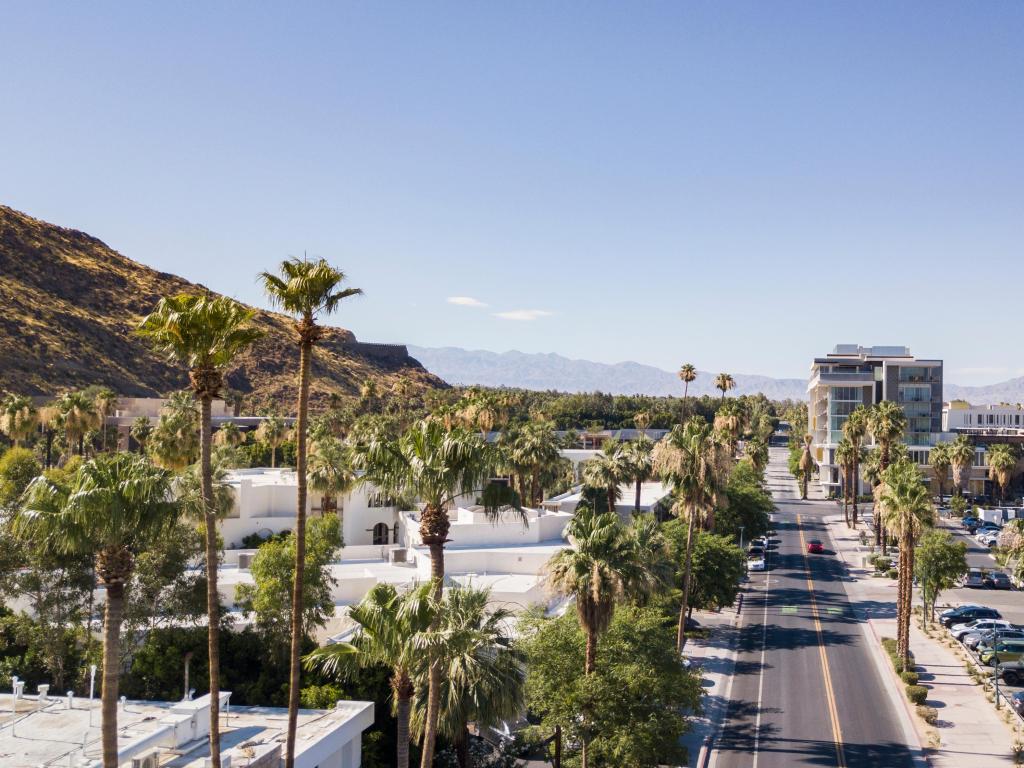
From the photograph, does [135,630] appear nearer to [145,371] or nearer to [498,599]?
[498,599]

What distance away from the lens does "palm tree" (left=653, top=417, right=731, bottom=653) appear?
39797 millimetres

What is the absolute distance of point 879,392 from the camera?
10725 cm

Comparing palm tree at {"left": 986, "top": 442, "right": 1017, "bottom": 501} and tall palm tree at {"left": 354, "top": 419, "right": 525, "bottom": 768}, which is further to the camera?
palm tree at {"left": 986, "top": 442, "right": 1017, "bottom": 501}

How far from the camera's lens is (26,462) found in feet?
152

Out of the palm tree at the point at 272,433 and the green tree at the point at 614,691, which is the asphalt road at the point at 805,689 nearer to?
the green tree at the point at 614,691

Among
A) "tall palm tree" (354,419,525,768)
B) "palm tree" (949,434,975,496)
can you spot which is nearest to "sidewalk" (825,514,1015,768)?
"tall palm tree" (354,419,525,768)

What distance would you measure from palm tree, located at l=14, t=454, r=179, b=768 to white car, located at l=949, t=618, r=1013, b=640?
1660 inches

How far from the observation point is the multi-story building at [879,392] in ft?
342

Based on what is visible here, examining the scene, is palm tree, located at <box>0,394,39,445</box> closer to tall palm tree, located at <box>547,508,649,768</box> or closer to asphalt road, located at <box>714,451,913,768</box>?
tall palm tree, located at <box>547,508,649,768</box>

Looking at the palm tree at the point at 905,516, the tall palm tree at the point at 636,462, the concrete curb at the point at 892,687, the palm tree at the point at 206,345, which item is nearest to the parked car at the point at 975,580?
the concrete curb at the point at 892,687

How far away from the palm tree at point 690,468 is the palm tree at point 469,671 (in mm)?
20357

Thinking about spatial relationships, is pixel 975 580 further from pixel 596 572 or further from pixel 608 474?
pixel 596 572

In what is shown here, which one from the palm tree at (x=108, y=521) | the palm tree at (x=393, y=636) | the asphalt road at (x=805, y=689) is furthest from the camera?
the asphalt road at (x=805, y=689)

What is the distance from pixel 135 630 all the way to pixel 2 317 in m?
119
